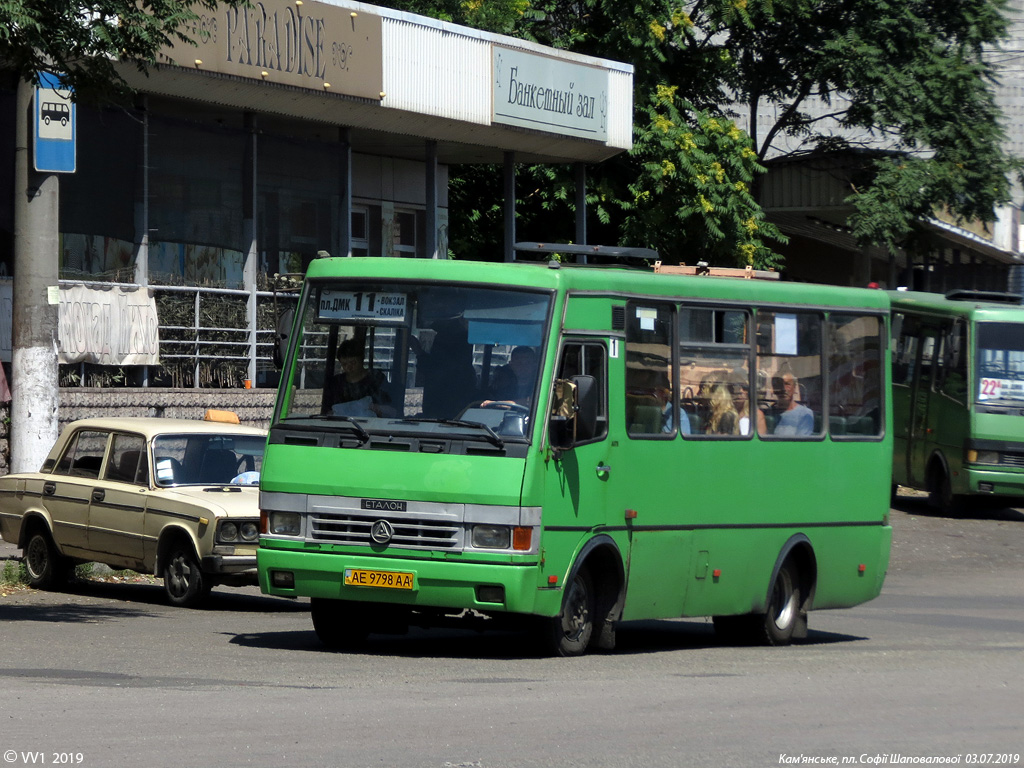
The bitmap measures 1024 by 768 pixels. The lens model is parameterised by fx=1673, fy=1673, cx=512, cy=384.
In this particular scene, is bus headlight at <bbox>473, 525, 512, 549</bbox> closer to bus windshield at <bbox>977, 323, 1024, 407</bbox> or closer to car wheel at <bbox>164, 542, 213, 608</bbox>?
car wheel at <bbox>164, 542, 213, 608</bbox>

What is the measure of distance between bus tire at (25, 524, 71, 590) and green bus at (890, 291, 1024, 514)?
15.6m

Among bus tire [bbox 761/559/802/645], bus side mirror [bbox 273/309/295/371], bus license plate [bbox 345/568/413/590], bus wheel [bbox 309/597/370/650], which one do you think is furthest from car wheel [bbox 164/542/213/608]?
bus tire [bbox 761/559/802/645]

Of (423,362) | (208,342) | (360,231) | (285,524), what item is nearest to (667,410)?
(423,362)

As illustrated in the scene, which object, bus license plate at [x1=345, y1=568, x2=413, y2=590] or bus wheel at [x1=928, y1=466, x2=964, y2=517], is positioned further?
bus wheel at [x1=928, y1=466, x2=964, y2=517]

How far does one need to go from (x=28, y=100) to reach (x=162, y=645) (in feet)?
22.2

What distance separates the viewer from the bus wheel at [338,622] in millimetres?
11625

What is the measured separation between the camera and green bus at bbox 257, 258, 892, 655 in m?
10.7

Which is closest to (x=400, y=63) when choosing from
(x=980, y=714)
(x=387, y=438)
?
(x=387, y=438)

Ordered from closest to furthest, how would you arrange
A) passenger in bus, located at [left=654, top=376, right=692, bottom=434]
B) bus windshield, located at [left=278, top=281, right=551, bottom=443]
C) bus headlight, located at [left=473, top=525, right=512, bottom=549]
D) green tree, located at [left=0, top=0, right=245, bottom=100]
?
1. bus headlight, located at [left=473, top=525, right=512, bottom=549]
2. bus windshield, located at [left=278, top=281, right=551, bottom=443]
3. passenger in bus, located at [left=654, top=376, right=692, bottom=434]
4. green tree, located at [left=0, top=0, right=245, bottom=100]

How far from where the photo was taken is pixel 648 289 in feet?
39.2

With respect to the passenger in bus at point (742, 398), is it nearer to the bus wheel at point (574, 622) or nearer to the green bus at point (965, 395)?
the bus wheel at point (574, 622)

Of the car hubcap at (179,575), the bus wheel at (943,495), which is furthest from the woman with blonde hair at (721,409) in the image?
the bus wheel at (943,495)

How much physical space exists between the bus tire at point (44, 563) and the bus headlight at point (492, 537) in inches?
245

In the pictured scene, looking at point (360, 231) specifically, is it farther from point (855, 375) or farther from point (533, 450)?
point (533, 450)
